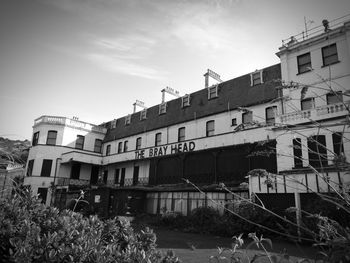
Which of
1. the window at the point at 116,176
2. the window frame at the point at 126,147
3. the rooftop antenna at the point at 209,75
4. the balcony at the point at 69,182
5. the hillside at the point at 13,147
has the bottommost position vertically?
the hillside at the point at 13,147

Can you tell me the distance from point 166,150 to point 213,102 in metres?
7.00

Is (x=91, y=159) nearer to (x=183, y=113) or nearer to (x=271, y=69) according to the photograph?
(x=183, y=113)

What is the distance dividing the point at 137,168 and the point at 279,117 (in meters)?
19.4

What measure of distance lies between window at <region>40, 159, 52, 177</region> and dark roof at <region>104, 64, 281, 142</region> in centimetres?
914

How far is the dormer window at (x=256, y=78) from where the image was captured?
78.0 ft

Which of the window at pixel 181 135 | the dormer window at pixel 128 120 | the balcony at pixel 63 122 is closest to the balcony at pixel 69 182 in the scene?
the balcony at pixel 63 122

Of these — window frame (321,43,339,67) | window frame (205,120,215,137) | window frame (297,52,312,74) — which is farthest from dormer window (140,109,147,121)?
window frame (321,43,339,67)

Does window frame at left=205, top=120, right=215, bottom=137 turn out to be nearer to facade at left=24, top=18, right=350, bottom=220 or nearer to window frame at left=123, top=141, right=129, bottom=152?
A: facade at left=24, top=18, right=350, bottom=220

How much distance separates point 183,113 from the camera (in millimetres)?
29453

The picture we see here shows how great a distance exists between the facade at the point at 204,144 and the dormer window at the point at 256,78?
0.34 ft

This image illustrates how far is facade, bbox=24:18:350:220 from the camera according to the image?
16625 mm

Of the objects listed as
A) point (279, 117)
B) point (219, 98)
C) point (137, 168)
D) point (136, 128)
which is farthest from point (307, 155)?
point (136, 128)

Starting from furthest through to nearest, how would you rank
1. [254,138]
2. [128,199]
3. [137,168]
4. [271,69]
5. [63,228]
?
[137,168]
[128,199]
[271,69]
[254,138]
[63,228]

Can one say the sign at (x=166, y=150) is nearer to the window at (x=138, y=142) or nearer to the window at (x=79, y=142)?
the window at (x=138, y=142)
